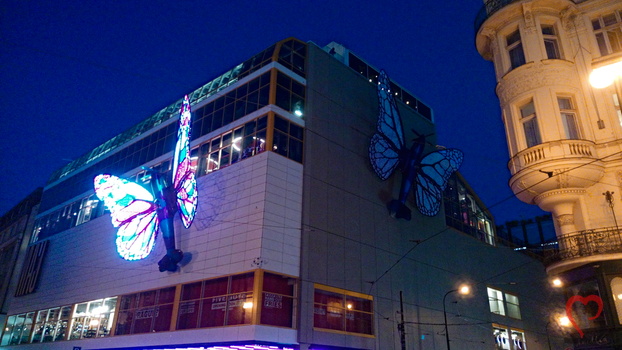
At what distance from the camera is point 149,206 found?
32406 millimetres

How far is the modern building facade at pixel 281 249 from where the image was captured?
27000 mm

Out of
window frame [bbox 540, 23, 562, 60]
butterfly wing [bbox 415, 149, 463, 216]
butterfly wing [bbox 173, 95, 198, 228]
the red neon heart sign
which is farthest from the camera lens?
butterfly wing [bbox 415, 149, 463, 216]

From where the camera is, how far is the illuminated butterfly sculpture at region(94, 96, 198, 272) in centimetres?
3008

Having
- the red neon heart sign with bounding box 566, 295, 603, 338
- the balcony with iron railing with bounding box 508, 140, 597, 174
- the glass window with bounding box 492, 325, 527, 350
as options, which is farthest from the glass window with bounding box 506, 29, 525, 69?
the glass window with bounding box 492, 325, 527, 350

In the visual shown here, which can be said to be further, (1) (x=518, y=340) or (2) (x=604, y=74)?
(1) (x=518, y=340)

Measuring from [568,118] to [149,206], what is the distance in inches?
1038

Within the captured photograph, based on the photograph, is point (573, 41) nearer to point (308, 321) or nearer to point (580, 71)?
point (580, 71)

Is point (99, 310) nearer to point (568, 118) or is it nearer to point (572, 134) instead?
point (572, 134)

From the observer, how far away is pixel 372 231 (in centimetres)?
3334

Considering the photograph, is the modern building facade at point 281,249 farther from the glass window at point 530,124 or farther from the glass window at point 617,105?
the glass window at point 617,105

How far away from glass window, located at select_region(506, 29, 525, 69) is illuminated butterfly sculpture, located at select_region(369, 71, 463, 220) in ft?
36.9

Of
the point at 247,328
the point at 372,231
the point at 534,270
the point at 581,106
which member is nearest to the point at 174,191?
the point at 247,328

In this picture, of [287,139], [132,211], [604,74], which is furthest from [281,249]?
[604,74]

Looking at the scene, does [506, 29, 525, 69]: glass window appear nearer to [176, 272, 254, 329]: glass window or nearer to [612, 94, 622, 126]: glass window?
[612, 94, 622, 126]: glass window
